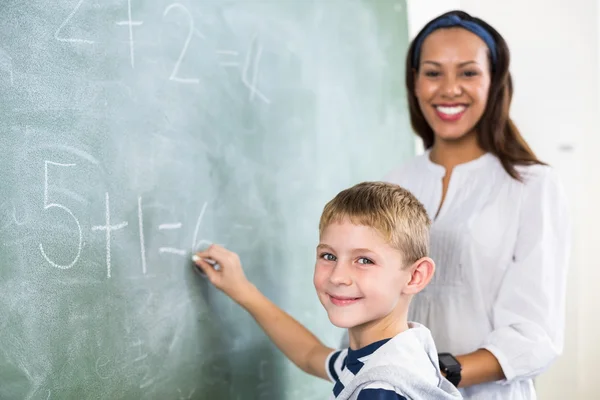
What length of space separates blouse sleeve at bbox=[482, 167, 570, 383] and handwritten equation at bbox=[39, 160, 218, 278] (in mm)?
692

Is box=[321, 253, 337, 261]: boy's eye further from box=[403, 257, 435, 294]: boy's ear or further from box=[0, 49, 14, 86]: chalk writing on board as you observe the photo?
box=[0, 49, 14, 86]: chalk writing on board

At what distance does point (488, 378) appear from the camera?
1.76 metres

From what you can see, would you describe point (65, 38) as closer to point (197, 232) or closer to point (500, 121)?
point (197, 232)

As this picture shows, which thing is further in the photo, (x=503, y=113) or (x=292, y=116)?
(x=292, y=116)

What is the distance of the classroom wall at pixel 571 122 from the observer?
3.21 metres

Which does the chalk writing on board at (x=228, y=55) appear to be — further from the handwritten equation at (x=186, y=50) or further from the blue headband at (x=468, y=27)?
the blue headband at (x=468, y=27)

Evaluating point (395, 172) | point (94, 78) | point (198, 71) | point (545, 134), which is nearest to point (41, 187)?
point (94, 78)

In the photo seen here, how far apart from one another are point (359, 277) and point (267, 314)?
0.48 m

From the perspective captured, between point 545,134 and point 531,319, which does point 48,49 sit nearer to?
point 531,319

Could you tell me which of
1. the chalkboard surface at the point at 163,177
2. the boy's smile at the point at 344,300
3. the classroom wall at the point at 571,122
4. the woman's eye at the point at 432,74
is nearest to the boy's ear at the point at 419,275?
the boy's smile at the point at 344,300

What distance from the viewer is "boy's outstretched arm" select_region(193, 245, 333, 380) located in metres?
1.81

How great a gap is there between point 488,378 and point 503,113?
24.6 inches

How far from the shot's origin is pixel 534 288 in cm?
179

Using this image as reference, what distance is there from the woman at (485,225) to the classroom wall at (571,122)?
1405 mm
